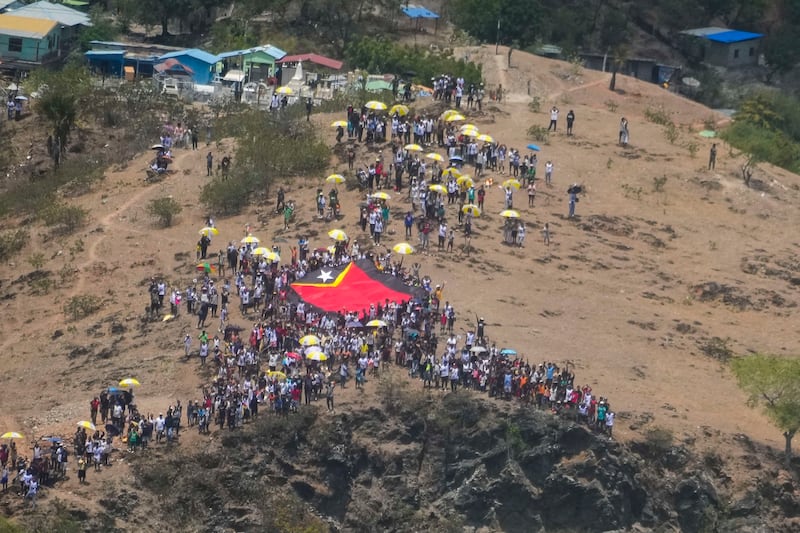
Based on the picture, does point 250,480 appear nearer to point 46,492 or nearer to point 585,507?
point 46,492

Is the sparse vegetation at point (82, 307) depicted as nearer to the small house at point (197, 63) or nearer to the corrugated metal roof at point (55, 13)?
the small house at point (197, 63)

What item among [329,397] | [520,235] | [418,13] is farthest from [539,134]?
[329,397]

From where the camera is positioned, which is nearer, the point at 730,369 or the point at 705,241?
the point at 730,369

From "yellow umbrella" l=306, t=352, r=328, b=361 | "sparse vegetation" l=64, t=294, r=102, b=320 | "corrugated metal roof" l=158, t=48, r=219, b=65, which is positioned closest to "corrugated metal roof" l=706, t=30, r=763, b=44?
"corrugated metal roof" l=158, t=48, r=219, b=65

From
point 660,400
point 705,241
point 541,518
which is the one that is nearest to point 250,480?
point 541,518

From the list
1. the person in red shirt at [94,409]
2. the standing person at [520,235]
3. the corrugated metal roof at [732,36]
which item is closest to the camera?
the person in red shirt at [94,409]

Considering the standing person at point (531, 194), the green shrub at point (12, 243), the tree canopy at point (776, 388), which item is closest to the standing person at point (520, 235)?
the standing person at point (531, 194)
